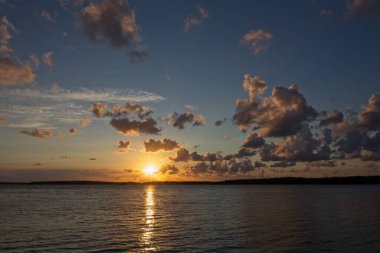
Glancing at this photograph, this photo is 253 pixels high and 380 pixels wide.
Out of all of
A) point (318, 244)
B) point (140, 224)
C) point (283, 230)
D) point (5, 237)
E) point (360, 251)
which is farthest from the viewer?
point (140, 224)

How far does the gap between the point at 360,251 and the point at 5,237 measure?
3794cm

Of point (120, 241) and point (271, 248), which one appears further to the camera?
point (120, 241)

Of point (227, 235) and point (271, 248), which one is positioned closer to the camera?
point (271, 248)

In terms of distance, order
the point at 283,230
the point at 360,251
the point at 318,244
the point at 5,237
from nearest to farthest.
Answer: the point at 360,251
the point at 318,244
the point at 5,237
the point at 283,230

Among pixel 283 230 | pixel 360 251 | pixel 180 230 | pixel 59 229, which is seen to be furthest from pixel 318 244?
pixel 59 229

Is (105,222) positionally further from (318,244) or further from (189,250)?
(318,244)

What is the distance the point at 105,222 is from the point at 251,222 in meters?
22.5

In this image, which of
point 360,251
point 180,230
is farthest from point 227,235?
point 360,251

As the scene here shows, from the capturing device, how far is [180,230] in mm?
53562

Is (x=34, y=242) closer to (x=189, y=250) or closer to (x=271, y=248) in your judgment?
(x=189, y=250)

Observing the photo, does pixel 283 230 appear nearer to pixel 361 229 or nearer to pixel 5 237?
pixel 361 229

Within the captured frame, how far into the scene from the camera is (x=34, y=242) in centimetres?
4362

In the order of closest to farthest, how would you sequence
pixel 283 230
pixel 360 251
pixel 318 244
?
pixel 360 251
pixel 318 244
pixel 283 230

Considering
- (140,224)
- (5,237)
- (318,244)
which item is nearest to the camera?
(318,244)
